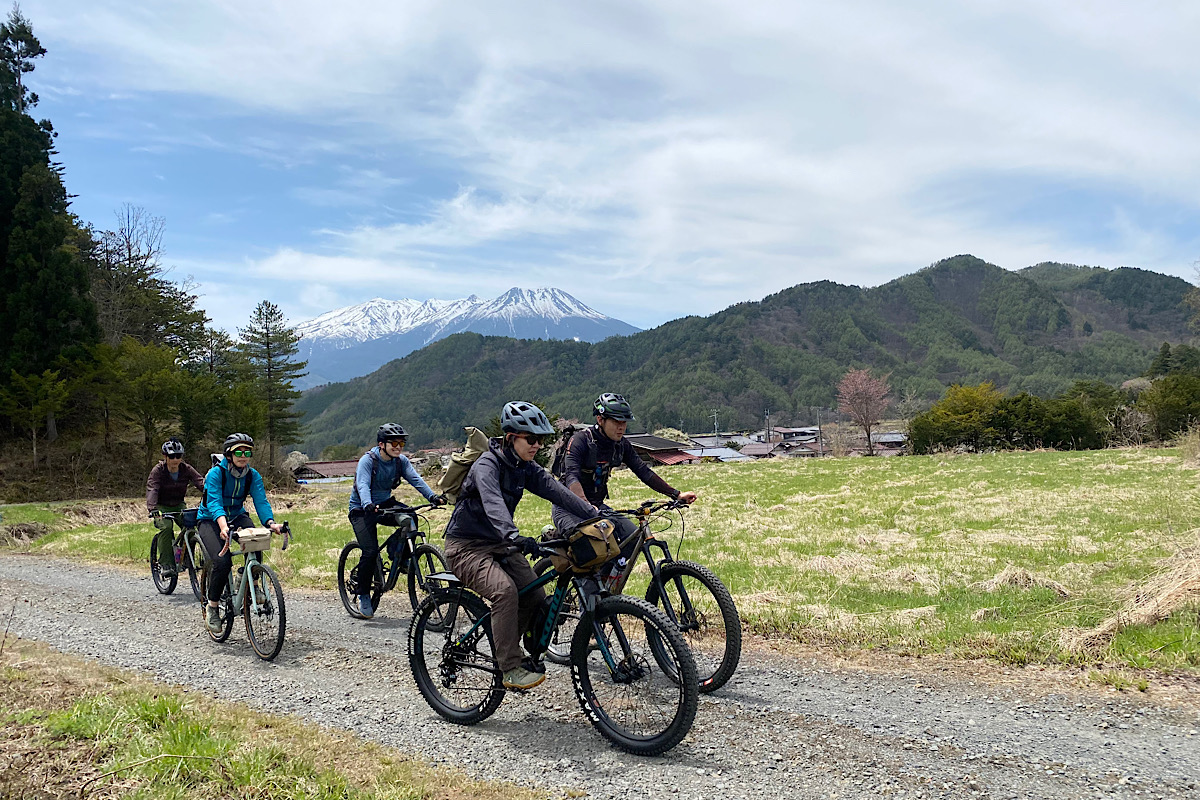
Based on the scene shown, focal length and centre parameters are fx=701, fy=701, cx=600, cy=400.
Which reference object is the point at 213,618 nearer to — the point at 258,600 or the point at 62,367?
the point at 258,600

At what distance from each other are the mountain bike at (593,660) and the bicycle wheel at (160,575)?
25.3 ft

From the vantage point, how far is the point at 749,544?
14188mm

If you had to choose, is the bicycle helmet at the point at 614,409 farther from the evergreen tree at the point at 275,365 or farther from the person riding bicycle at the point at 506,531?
the evergreen tree at the point at 275,365

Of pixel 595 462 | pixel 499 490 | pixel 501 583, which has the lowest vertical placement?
pixel 501 583

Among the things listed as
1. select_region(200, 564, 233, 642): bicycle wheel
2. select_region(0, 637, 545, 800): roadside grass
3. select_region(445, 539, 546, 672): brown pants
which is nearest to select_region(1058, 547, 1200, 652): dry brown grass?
select_region(445, 539, 546, 672): brown pants

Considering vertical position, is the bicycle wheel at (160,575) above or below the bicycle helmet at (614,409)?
below

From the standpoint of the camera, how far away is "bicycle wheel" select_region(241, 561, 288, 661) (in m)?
7.19

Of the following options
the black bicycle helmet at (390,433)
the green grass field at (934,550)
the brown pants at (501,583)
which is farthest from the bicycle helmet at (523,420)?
the green grass field at (934,550)

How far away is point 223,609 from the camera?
833cm

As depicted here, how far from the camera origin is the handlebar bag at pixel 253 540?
7.48 m

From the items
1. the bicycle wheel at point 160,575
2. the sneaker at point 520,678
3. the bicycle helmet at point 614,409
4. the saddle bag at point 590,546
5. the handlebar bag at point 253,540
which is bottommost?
the bicycle wheel at point 160,575

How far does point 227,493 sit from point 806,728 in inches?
282

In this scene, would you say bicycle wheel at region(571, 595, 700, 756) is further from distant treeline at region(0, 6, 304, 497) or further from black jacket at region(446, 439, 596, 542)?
distant treeline at region(0, 6, 304, 497)

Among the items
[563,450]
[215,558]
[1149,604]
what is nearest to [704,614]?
[563,450]
